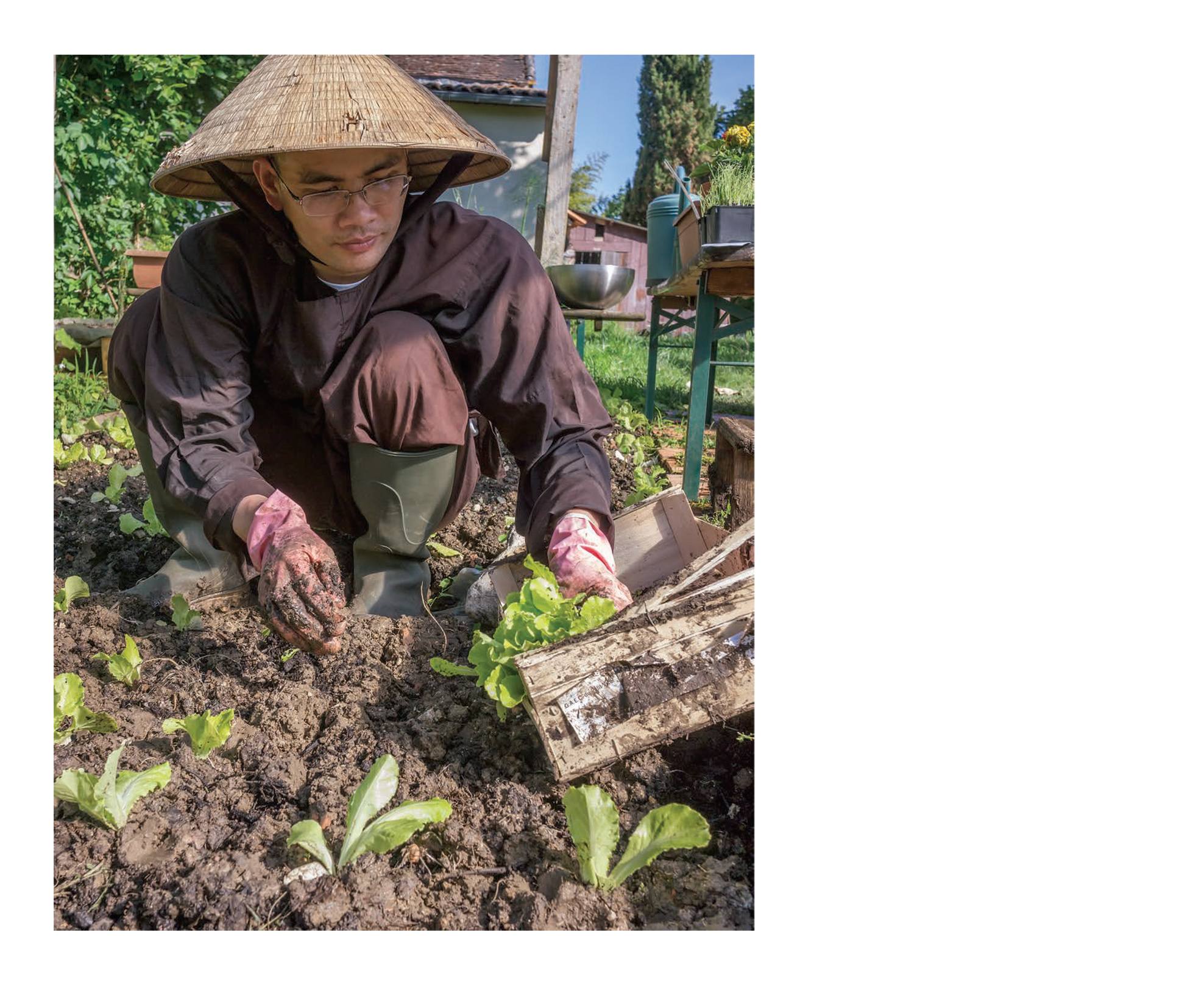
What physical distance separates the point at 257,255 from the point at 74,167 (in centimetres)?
325

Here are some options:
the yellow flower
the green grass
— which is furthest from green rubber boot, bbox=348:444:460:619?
the green grass

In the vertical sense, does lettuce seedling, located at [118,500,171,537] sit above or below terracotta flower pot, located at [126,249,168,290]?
below

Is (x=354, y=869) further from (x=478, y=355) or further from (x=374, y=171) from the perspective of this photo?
(x=374, y=171)

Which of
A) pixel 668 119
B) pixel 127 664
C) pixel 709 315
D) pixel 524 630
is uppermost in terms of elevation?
pixel 668 119

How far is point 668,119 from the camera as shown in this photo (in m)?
5.76

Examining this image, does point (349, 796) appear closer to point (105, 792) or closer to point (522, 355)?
point (105, 792)

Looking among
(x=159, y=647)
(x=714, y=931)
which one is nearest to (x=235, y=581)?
(x=159, y=647)

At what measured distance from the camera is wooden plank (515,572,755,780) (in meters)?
1.30

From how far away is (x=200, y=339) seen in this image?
1.84m

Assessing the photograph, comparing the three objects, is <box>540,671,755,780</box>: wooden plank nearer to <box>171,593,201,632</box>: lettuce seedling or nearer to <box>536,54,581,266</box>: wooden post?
<box>171,593,201,632</box>: lettuce seedling

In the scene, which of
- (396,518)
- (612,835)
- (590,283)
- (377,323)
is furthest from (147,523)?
(590,283)

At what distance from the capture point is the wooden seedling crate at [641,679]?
4.27 ft

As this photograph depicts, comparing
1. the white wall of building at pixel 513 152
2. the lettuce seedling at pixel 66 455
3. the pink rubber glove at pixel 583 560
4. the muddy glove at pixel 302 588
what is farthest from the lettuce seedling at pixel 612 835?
the white wall of building at pixel 513 152

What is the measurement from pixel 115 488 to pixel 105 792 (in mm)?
1553
